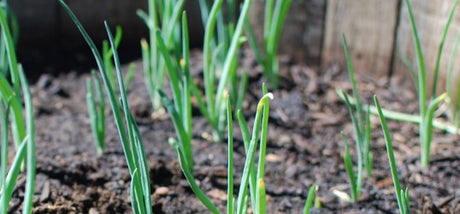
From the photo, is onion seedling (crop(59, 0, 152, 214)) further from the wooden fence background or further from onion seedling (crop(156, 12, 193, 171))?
the wooden fence background

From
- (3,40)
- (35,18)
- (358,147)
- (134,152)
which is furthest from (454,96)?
(35,18)

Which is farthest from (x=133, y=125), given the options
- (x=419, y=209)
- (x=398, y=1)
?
(x=398, y=1)

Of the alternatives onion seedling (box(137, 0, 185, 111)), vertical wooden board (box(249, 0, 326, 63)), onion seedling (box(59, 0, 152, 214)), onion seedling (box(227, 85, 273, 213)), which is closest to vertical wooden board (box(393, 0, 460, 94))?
vertical wooden board (box(249, 0, 326, 63))

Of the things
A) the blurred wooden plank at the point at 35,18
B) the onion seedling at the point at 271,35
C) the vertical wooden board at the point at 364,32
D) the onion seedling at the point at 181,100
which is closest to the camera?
the onion seedling at the point at 181,100

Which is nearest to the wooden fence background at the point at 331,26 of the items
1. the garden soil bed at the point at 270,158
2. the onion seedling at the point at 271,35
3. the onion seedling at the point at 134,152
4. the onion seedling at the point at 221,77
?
the garden soil bed at the point at 270,158

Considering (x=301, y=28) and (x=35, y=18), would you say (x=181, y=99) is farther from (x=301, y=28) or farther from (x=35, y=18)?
(x=35, y=18)

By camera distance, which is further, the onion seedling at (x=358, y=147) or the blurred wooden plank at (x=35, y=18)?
the blurred wooden plank at (x=35, y=18)

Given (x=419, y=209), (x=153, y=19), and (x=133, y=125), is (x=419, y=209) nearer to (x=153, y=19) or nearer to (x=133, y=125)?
(x=133, y=125)

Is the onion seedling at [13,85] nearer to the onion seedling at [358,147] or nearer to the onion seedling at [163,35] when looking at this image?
the onion seedling at [163,35]
